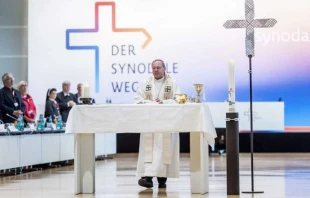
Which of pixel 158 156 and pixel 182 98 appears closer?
pixel 182 98

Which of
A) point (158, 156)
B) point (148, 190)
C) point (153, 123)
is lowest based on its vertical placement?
point (148, 190)

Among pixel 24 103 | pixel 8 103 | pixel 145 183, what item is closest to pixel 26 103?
pixel 24 103

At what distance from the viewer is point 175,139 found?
25.1 ft

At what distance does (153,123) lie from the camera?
22.8 ft

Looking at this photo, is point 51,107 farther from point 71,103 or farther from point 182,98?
point 182,98

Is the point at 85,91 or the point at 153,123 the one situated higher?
the point at 85,91

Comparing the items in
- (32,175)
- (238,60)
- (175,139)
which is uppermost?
(238,60)

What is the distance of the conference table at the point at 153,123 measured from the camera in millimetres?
6914

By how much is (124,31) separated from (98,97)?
165 centimetres

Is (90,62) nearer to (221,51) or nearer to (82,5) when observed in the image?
(82,5)

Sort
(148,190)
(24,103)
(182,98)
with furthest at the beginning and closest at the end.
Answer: (24,103), (148,190), (182,98)

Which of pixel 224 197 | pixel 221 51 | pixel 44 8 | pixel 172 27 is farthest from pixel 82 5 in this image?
pixel 224 197

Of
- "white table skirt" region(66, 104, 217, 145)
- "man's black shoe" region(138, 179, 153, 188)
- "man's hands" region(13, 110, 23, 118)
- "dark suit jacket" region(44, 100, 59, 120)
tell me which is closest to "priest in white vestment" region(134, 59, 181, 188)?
"man's black shoe" region(138, 179, 153, 188)

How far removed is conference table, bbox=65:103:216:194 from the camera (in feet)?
22.7
